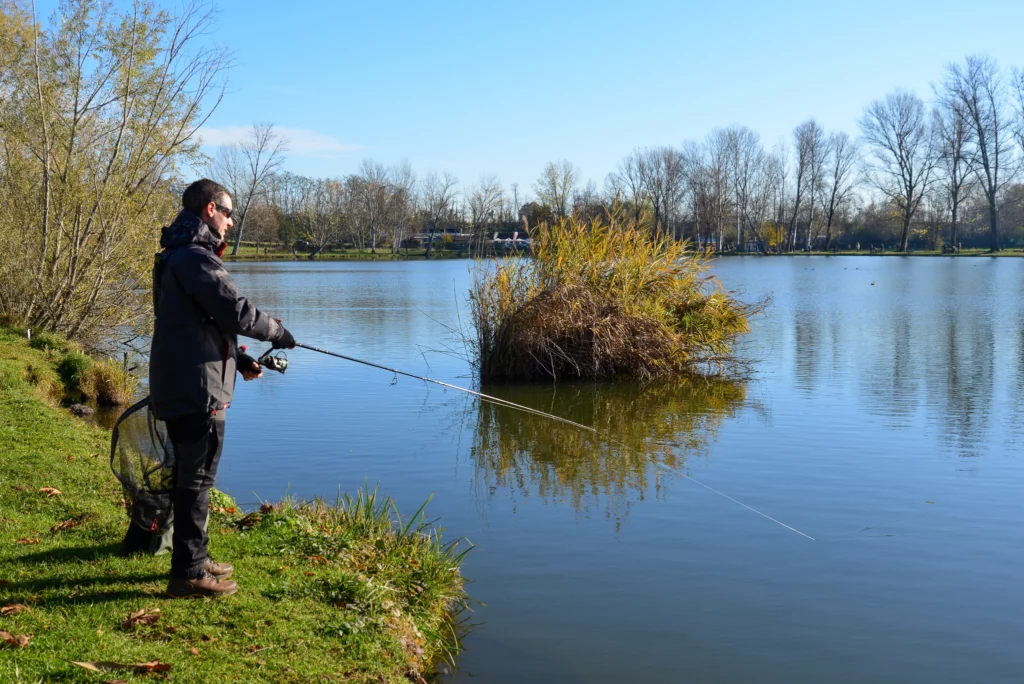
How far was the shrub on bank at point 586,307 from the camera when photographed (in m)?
15.4

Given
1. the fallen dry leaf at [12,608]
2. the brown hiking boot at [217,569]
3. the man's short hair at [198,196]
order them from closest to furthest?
the fallen dry leaf at [12,608], the man's short hair at [198,196], the brown hiking boot at [217,569]

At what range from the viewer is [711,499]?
8.70 metres

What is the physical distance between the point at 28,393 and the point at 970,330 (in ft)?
65.1

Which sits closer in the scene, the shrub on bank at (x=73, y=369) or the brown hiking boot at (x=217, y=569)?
the brown hiking boot at (x=217, y=569)

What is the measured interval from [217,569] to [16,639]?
3.75 feet

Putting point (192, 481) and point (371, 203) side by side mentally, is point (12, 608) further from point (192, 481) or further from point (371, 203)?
point (371, 203)

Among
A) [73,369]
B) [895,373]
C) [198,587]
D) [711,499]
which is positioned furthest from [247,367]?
[895,373]

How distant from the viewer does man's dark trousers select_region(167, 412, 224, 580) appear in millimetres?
4762

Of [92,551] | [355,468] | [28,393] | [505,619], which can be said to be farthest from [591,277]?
[92,551]

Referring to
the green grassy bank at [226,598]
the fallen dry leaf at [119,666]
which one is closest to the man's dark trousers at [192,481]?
the green grassy bank at [226,598]

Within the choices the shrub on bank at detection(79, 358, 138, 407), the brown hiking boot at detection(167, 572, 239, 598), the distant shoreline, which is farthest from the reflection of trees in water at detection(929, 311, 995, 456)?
the distant shoreline

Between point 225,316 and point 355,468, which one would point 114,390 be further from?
point 225,316

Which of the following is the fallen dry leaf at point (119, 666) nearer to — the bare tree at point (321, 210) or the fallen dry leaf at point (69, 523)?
the fallen dry leaf at point (69, 523)

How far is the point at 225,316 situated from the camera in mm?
4574
